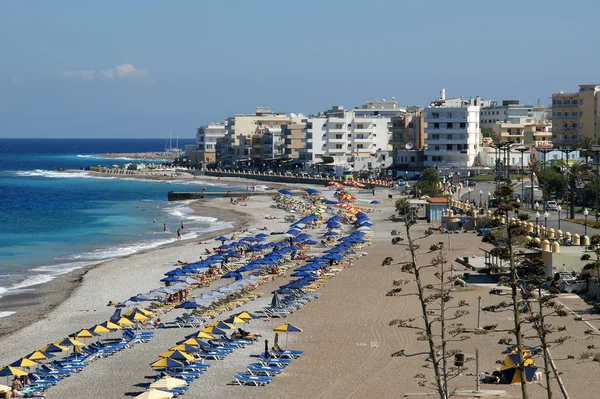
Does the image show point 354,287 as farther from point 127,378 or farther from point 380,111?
point 380,111

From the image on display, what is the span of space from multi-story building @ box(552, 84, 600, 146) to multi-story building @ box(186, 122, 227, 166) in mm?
69748

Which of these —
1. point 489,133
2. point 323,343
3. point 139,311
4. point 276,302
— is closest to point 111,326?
point 139,311

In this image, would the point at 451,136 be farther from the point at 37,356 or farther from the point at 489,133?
the point at 37,356

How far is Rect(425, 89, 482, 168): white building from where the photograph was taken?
10481cm

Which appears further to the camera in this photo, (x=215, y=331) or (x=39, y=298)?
(x=39, y=298)

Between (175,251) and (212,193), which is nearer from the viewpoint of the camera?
(175,251)

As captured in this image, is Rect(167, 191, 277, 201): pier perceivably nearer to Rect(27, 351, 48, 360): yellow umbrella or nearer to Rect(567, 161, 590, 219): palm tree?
Rect(567, 161, 590, 219): palm tree

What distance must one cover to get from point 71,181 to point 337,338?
110m

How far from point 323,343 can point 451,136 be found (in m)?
77.2

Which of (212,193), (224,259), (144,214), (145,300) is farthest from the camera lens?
(212,193)

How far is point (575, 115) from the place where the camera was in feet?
356

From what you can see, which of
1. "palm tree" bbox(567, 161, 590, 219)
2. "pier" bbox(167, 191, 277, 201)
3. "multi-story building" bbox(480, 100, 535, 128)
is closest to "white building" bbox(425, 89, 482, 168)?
"pier" bbox(167, 191, 277, 201)

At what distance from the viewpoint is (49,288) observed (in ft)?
143

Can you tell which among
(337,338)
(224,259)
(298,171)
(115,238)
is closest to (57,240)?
(115,238)
